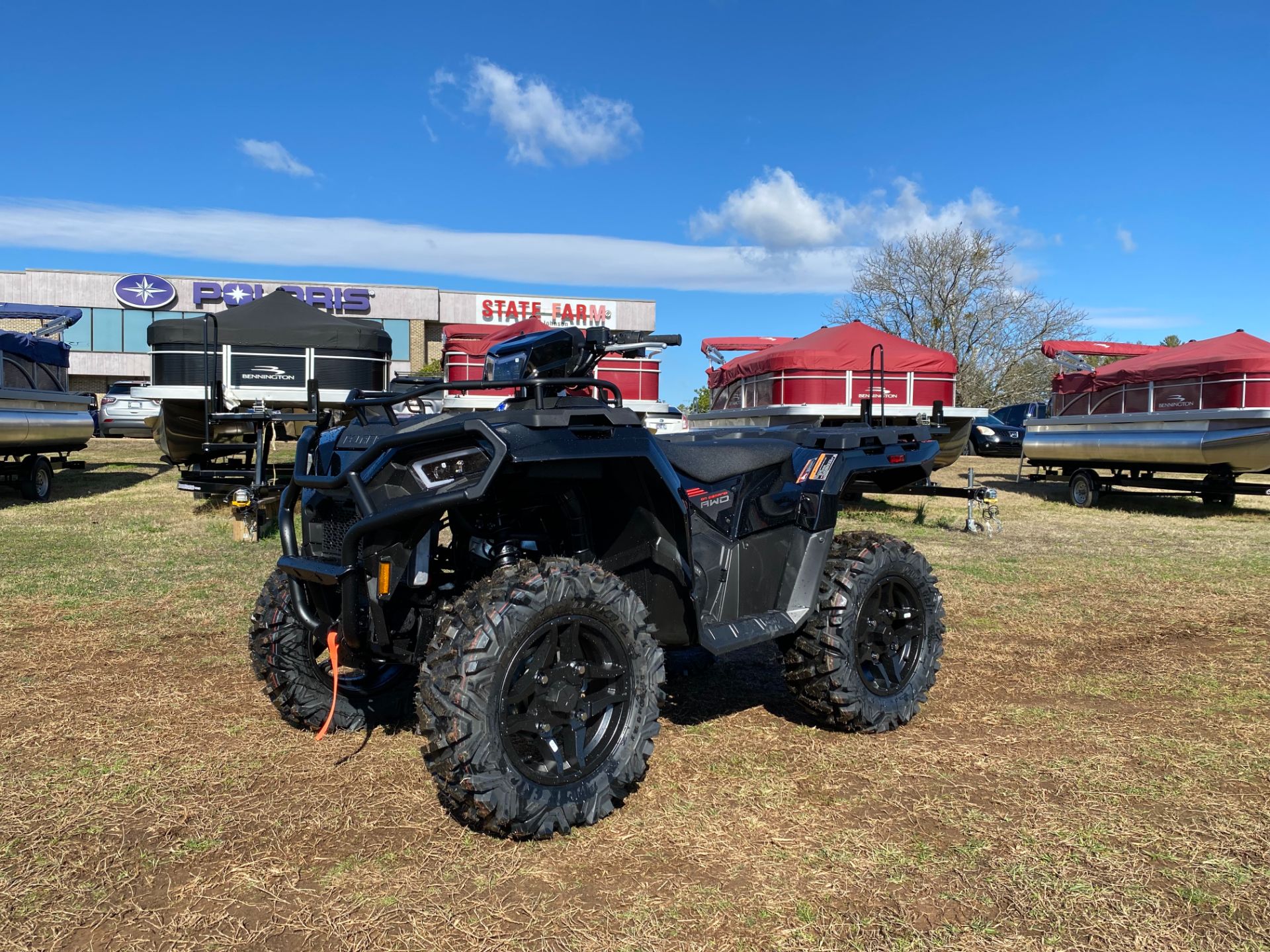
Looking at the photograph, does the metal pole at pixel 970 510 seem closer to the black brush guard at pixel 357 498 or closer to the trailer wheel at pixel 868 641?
the trailer wheel at pixel 868 641

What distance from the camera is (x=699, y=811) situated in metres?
3.15

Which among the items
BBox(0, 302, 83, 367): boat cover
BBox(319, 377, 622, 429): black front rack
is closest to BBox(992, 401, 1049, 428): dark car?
BBox(0, 302, 83, 367): boat cover

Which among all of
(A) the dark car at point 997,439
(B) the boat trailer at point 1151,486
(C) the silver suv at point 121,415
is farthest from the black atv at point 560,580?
(A) the dark car at point 997,439

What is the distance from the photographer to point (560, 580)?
285cm

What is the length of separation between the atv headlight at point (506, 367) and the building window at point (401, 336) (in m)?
39.9

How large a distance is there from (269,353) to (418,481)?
9425 mm

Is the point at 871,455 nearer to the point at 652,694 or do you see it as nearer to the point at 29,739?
the point at 652,694

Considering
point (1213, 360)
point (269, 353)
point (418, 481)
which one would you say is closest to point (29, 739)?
point (418, 481)

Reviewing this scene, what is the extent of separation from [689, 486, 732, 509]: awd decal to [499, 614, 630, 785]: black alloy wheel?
2.64 feet

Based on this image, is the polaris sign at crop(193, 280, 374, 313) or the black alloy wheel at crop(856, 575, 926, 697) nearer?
the black alloy wheel at crop(856, 575, 926, 697)

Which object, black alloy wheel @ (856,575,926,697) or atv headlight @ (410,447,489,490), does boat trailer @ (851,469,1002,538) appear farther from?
atv headlight @ (410,447,489,490)

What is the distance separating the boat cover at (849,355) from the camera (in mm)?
12312

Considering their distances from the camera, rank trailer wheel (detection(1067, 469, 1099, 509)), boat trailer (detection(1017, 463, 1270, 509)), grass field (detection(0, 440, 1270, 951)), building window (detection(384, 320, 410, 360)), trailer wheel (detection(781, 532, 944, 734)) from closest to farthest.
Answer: grass field (detection(0, 440, 1270, 951))
trailer wheel (detection(781, 532, 944, 734))
boat trailer (detection(1017, 463, 1270, 509))
trailer wheel (detection(1067, 469, 1099, 509))
building window (detection(384, 320, 410, 360))

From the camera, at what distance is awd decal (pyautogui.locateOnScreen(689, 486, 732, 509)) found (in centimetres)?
364
